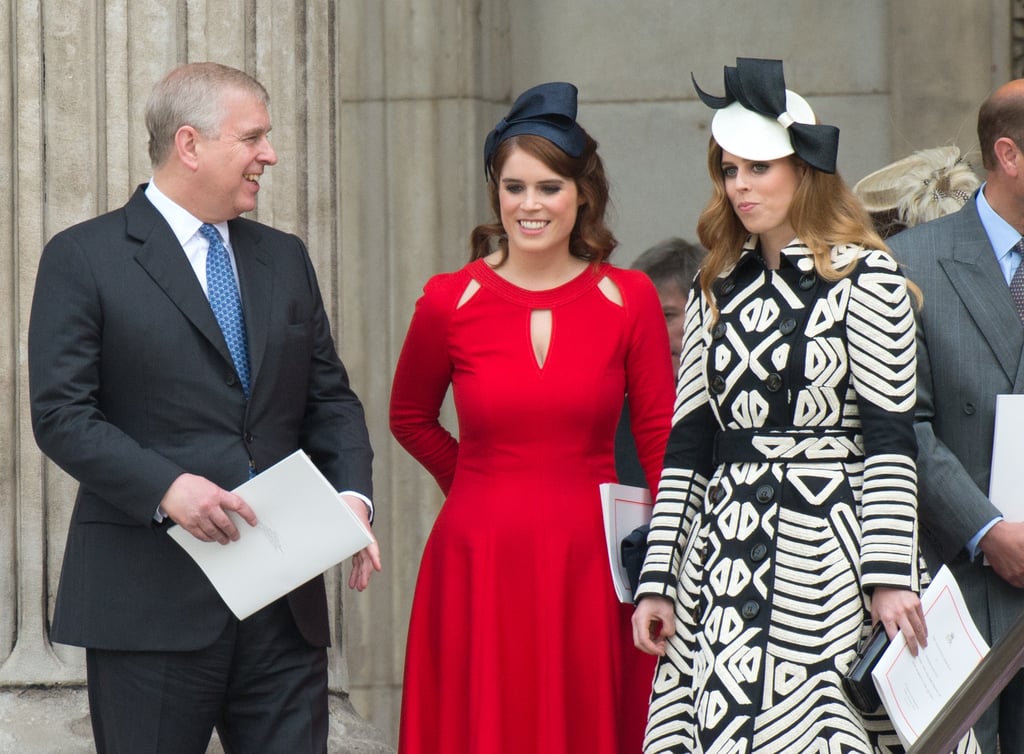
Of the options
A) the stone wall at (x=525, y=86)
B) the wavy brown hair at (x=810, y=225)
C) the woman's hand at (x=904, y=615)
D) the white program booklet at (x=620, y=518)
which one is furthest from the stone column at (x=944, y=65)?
the woman's hand at (x=904, y=615)

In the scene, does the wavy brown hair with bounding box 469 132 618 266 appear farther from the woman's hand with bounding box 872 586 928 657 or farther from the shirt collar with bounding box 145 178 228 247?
the woman's hand with bounding box 872 586 928 657

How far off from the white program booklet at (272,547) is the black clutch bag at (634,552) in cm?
71

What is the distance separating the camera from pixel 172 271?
4098 millimetres

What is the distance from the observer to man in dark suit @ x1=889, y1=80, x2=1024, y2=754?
4.18m

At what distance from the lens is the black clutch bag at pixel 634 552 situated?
4.38 metres

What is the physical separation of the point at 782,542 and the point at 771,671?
0.25 meters

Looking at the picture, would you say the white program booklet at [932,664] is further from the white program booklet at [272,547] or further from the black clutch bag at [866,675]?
the white program booklet at [272,547]

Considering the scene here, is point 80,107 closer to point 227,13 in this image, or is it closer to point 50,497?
point 227,13

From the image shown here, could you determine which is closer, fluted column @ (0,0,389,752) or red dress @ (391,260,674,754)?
red dress @ (391,260,674,754)

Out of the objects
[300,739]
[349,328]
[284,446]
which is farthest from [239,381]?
[349,328]

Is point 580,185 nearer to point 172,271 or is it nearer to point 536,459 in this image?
point 536,459

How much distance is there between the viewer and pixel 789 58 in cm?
705

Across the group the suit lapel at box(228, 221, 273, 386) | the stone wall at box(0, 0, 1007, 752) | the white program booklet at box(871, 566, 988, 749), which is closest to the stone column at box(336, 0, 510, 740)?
the stone wall at box(0, 0, 1007, 752)

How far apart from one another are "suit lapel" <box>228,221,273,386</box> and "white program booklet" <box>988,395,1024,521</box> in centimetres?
159
